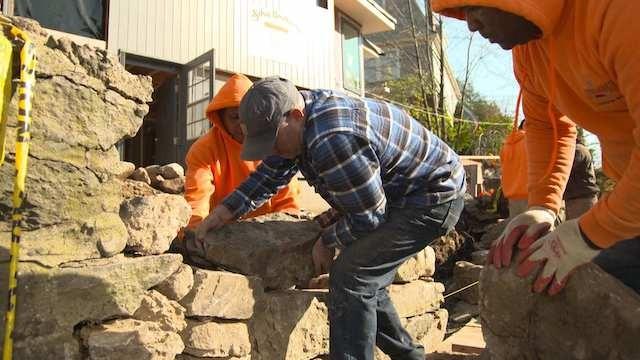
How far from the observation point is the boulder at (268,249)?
2.68 meters

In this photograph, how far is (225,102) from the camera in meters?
3.59

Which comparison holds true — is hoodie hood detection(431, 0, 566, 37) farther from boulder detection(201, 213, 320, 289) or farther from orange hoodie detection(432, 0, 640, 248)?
boulder detection(201, 213, 320, 289)

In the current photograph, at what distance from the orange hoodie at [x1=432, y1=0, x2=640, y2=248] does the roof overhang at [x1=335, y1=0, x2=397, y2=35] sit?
12.9 m

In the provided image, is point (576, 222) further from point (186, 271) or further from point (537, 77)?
point (186, 271)

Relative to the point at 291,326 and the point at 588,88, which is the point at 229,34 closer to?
the point at 291,326

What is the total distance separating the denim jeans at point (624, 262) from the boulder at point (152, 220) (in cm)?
167

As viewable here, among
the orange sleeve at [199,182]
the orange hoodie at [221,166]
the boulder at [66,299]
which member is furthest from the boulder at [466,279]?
the boulder at [66,299]

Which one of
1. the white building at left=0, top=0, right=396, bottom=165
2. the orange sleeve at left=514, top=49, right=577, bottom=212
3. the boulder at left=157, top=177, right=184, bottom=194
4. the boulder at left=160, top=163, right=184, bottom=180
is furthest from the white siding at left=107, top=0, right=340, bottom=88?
the orange sleeve at left=514, top=49, right=577, bottom=212

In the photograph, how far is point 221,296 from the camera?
7.99 feet

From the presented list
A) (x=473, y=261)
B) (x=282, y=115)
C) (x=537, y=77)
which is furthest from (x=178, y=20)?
(x=537, y=77)

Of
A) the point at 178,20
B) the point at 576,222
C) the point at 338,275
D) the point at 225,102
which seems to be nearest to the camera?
the point at 576,222

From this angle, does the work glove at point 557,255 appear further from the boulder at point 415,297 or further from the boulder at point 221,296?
the boulder at point 415,297

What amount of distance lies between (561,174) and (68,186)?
1.88 metres

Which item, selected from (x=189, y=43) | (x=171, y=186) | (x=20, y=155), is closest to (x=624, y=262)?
(x=20, y=155)
